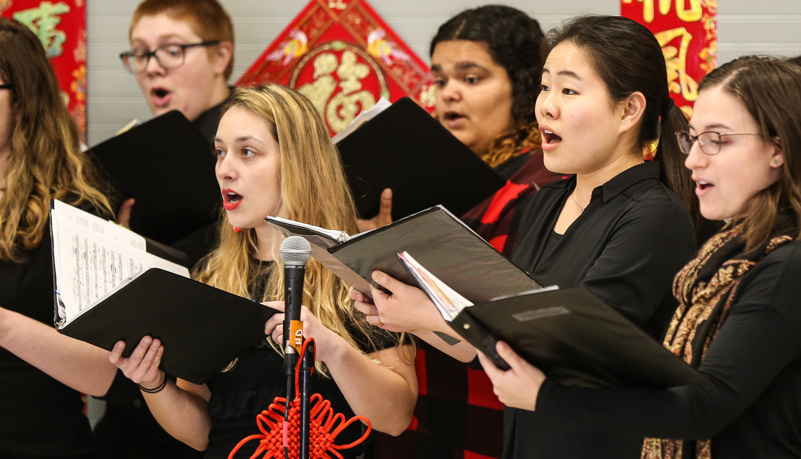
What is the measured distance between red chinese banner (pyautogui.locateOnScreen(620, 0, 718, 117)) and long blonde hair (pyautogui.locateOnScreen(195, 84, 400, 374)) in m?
1.41

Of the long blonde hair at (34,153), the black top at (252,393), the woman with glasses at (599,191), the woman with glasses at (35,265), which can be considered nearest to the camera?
the woman with glasses at (599,191)

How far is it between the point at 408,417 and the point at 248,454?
1.25 feet

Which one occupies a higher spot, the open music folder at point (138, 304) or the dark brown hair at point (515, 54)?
the dark brown hair at point (515, 54)

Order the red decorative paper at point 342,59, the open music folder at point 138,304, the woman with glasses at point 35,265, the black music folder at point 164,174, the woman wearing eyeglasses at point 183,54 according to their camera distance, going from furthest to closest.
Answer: the red decorative paper at point 342,59
the woman wearing eyeglasses at point 183,54
the black music folder at point 164,174
the woman with glasses at point 35,265
the open music folder at point 138,304

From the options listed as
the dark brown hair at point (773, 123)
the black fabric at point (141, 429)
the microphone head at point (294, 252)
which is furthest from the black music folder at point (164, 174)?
the dark brown hair at point (773, 123)

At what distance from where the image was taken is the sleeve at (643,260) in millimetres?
1618

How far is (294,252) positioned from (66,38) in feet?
8.10

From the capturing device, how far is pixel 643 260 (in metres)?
1.63

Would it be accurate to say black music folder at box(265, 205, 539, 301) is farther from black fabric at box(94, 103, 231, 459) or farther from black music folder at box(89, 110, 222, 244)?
black fabric at box(94, 103, 231, 459)

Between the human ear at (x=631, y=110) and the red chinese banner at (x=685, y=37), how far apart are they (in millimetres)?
1467

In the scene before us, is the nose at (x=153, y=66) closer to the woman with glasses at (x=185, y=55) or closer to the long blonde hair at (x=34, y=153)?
the woman with glasses at (x=185, y=55)

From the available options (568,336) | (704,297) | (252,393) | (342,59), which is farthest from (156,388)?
(342,59)

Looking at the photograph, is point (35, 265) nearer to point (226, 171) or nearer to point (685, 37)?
point (226, 171)

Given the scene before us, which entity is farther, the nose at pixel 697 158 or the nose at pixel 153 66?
the nose at pixel 153 66
